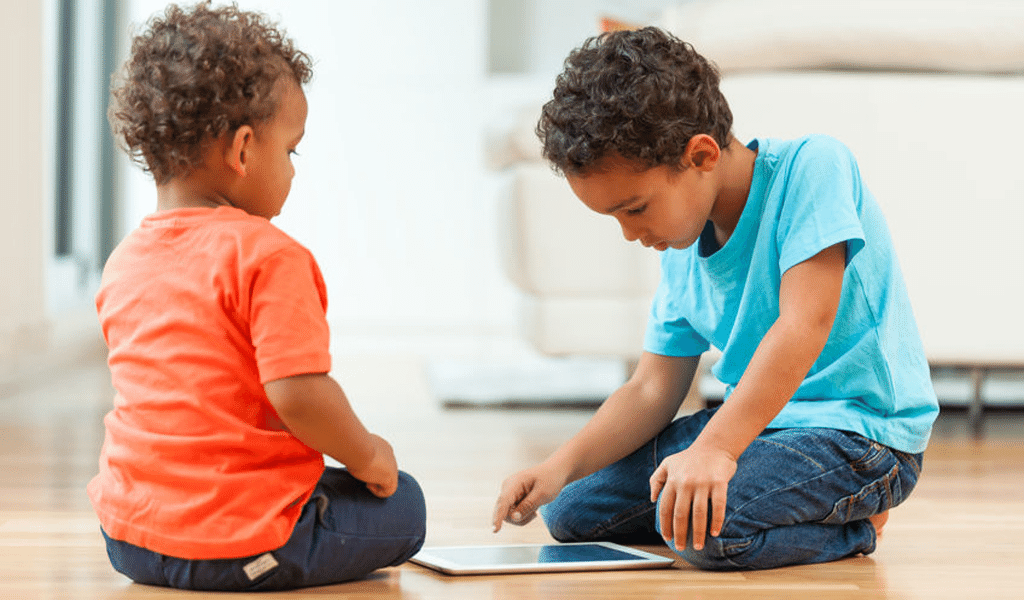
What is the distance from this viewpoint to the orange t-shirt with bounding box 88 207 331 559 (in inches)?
35.2

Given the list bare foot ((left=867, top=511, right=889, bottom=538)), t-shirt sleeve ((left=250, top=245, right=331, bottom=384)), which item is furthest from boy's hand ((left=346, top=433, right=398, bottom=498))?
bare foot ((left=867, top=511, right=889, bottom=538))

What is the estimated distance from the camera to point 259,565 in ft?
3.03

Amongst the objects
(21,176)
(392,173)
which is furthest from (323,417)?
(392,173)

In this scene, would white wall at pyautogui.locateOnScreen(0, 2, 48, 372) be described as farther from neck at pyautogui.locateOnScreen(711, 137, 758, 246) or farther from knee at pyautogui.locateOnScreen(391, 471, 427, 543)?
neck at pyautogui.locateOnScreen(711, 137, 758, 246)

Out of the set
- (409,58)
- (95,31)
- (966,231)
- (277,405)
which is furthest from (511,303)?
(277,405)

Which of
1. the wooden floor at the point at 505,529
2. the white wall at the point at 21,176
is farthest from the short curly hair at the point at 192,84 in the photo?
the white wall at the point at 21,176

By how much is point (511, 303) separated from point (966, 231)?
6.92 ft

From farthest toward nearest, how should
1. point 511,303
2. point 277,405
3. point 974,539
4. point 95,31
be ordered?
point 511,303 < point 95,31 < point 974,539 < point 277,405

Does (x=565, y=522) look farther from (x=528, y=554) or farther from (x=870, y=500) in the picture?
(x=870, y=500)

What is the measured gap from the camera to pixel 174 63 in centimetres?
92

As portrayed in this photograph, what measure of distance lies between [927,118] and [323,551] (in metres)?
1.23

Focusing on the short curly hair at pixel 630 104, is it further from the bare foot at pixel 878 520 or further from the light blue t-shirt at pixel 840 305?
the bare foot at pixel 878 520

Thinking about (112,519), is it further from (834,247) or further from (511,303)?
(511,303)

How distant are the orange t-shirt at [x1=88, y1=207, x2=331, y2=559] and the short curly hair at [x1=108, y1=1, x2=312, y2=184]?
6cm
